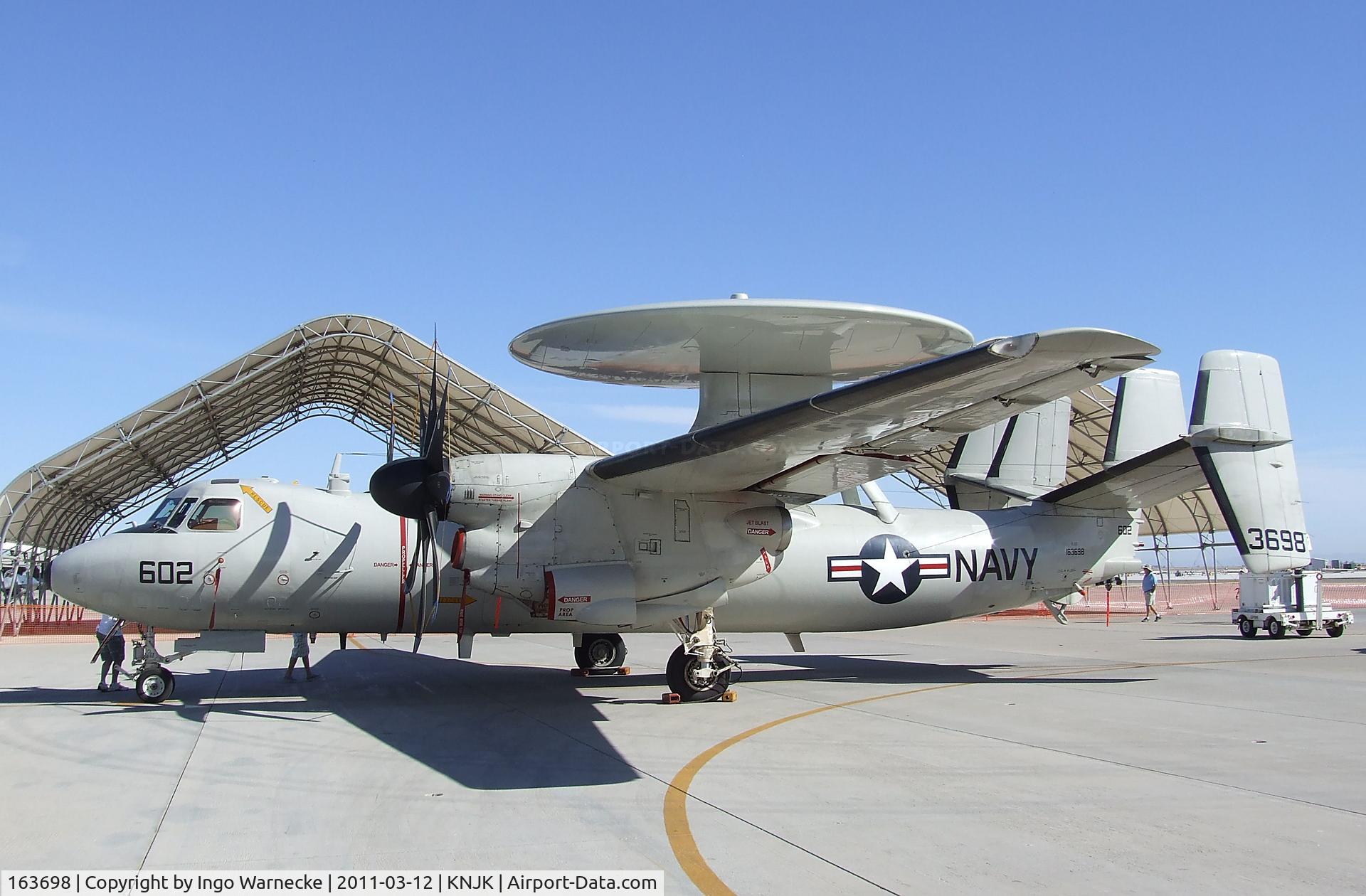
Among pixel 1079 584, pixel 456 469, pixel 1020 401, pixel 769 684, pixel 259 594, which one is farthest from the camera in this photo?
pixel 1079 584

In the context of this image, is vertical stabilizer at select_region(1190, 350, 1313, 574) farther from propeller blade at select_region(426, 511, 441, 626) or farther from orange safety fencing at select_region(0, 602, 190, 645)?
orange safety fencing at select_region(0, 602, 190, 645)

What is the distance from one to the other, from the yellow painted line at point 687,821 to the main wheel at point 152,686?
869cm

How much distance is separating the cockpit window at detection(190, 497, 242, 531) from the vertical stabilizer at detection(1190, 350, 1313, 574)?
1710 centimetres

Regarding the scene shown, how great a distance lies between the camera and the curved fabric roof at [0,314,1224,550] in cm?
3403

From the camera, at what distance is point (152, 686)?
45.2 ft

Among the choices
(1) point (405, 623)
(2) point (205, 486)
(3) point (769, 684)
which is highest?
(2) point (205, 486)

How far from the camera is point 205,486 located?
14117 millimetres

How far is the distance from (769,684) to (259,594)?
841 centimetres

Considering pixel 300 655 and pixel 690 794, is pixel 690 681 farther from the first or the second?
pixel 300 655

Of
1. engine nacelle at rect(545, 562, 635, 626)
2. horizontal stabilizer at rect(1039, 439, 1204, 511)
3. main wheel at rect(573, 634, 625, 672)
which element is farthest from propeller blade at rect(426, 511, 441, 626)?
horizontal stabilizer at rect(1039, 439, 1204, 511)

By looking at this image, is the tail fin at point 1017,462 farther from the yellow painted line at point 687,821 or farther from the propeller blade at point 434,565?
the propeller blade at point 434,565

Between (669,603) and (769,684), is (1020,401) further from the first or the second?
(769,684)

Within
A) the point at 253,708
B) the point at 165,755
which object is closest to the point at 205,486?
the point at 253,708

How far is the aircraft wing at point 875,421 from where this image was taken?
782 cm
